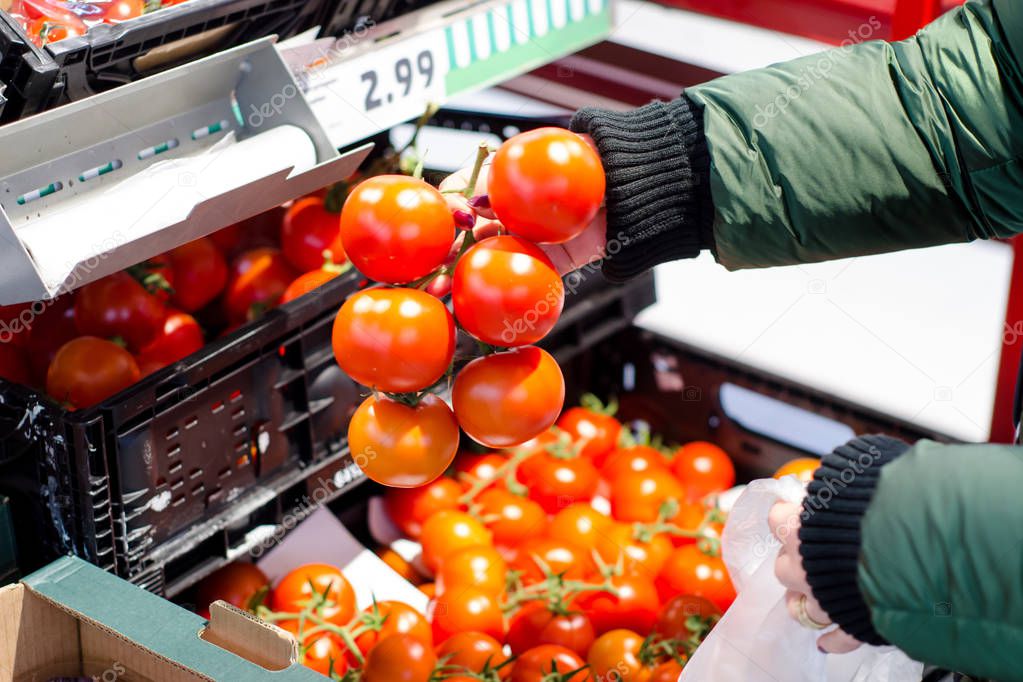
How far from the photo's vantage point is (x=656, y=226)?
1.34 m

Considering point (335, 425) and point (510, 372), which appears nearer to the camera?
point (510, 372)

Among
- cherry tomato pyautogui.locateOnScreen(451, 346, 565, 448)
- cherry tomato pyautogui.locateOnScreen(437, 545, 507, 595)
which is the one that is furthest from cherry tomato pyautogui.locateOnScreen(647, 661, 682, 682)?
cherry tomato pyautogui.locateOnScreen(451, 346, 565, 448)

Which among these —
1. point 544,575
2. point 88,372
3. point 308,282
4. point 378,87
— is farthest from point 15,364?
point 544,575

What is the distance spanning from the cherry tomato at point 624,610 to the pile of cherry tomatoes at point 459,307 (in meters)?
0.74

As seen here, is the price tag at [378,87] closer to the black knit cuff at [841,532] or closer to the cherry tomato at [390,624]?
the cherry tomato at [390,624]

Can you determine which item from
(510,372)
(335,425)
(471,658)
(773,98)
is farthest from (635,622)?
(773,98)

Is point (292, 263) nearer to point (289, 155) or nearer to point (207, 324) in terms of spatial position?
point (207, 324)

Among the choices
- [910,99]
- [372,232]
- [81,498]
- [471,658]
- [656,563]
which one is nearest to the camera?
[372,232]

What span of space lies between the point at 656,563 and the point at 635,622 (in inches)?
6.5

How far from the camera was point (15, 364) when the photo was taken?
1.80 m

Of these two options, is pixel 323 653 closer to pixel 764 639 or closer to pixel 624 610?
pixel 624 610

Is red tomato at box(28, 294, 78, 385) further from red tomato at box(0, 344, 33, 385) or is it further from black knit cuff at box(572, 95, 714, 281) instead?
black knit cuff at box(572, 95, 714, 281)

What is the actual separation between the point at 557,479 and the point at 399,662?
2.00ft

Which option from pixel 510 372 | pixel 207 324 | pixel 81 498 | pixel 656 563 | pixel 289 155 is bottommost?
pixel 656 563
